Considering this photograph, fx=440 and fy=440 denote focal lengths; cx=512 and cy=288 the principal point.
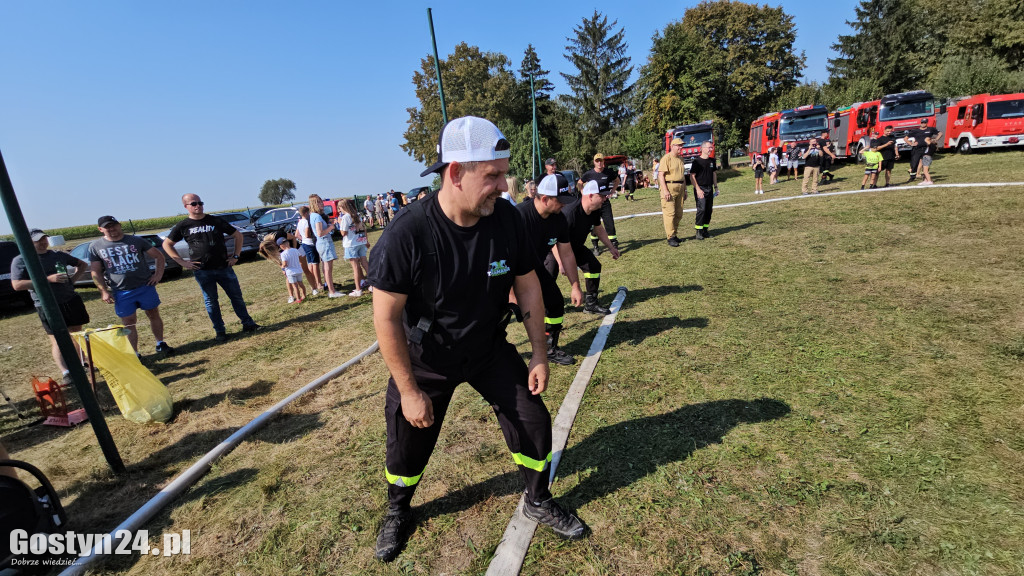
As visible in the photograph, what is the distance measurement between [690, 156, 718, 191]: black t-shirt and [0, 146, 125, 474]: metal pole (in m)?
9.60

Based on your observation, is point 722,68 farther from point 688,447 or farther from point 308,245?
point 688,447

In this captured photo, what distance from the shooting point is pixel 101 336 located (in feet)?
12.7

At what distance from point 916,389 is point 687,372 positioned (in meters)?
1.60

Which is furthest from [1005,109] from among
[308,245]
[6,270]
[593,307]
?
[6,270]

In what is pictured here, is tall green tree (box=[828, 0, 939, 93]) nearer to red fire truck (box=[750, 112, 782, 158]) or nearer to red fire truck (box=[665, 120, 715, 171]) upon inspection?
red fire truck (box=[750, 112, 782, 158])

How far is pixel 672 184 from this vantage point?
8930mm

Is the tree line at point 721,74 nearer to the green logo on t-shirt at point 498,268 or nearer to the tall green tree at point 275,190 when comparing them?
the green logo on t-shirt at point 498,268

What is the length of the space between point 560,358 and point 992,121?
24985 millimetres

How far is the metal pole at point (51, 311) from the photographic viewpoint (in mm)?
2807

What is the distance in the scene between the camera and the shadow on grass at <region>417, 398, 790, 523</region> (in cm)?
270

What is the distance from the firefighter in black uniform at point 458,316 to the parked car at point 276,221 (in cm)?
1729

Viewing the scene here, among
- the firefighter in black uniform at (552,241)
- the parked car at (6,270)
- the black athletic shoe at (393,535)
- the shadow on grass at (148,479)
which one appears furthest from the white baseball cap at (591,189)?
the parked car at (6,270)

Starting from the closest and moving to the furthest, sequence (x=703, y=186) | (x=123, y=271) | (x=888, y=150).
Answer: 1. (x=123, y=271)
2. (x=703, y=186)
3. (x=888, y=150)

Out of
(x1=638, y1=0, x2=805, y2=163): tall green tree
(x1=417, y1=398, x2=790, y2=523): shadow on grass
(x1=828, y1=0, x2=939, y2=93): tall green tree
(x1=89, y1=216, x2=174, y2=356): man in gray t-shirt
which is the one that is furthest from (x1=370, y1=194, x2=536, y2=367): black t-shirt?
(x1=828, y1=0, x2=939, y2=93): tall green tree
